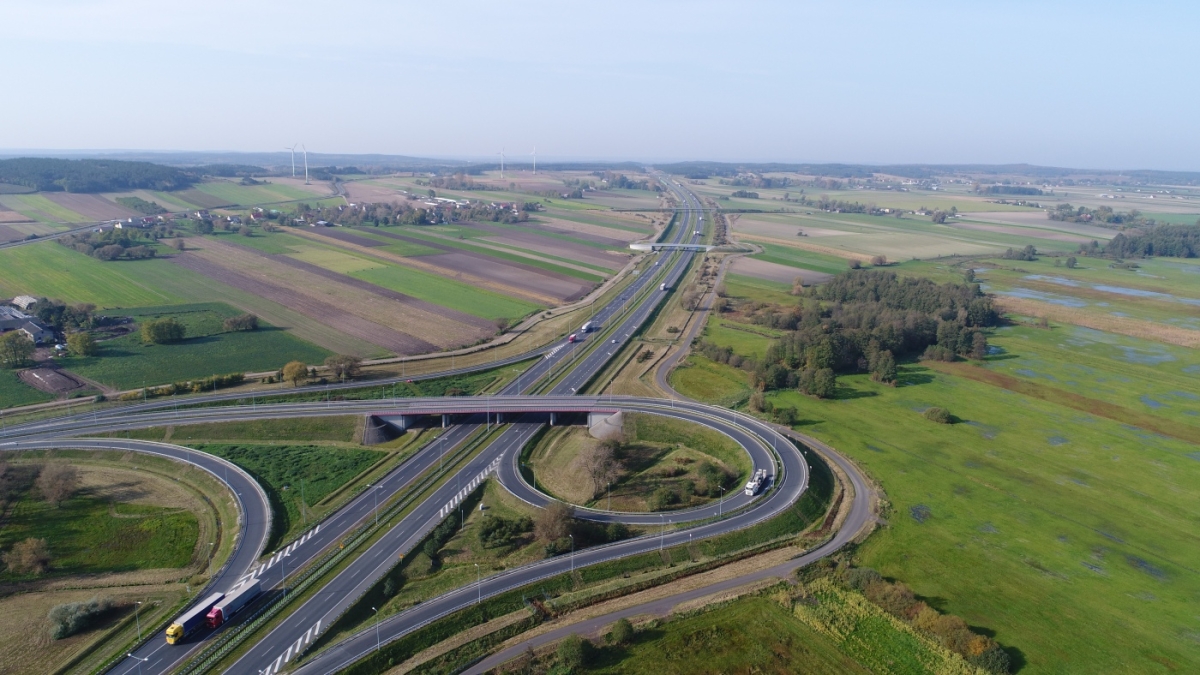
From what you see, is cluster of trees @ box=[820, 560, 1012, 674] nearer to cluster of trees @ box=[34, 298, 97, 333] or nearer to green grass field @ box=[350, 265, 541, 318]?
green grass field @ box=[350, 265, 541, 318]

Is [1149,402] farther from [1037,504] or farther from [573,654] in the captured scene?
[573,654]

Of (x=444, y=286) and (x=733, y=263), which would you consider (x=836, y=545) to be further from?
(x=733, y=263)

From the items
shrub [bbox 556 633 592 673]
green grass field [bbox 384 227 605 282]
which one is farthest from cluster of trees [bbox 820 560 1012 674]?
green grass field [bbox 384 227 605 282]

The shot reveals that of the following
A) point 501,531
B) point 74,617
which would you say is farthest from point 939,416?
point 74,617

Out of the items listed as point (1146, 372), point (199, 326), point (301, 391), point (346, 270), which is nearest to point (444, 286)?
point (346, 270)

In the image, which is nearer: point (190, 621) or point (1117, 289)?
point (190, 621)

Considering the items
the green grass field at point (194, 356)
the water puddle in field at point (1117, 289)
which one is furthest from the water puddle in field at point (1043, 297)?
the green grass field at point (194, 356)

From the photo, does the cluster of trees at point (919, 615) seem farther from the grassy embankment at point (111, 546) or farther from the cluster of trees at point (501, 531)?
the grassy embankment at point (111, 546)
